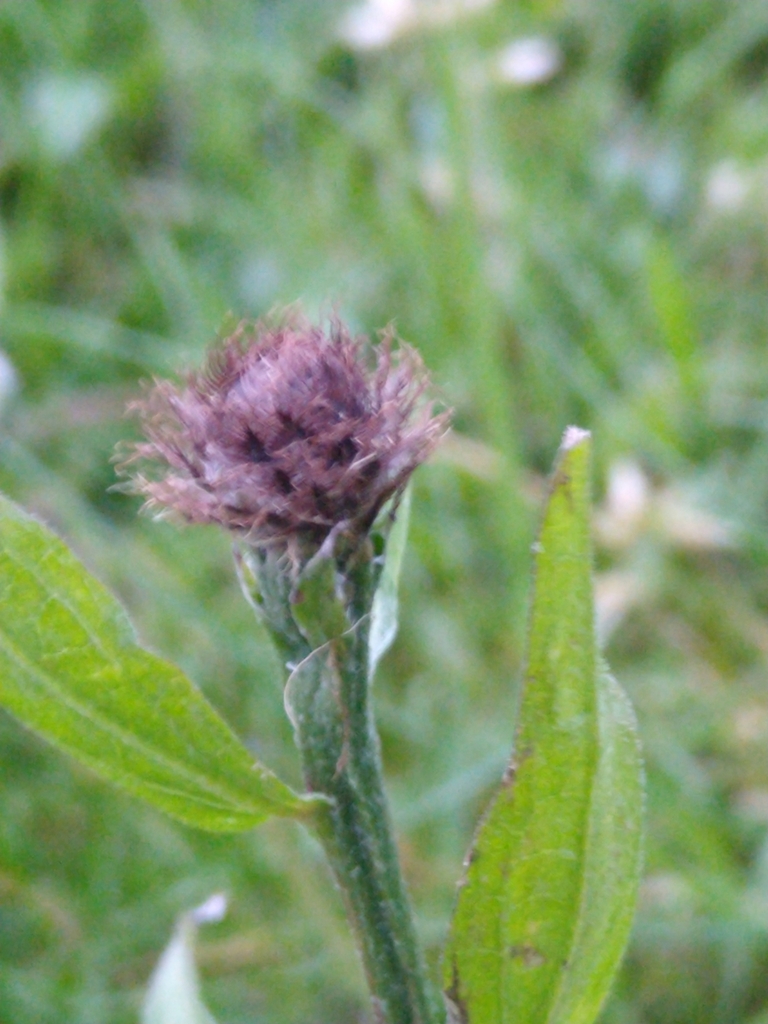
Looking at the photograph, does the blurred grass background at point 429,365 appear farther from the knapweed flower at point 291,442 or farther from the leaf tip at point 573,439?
the leaf tip at point 573,439

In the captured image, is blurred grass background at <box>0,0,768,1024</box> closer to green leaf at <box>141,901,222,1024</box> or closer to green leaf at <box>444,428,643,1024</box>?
green leaf at <box>141,901,222,1024</box>

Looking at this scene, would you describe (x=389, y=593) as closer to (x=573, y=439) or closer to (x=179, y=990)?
(x=573, y=439)

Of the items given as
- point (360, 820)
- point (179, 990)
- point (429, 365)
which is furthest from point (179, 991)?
point (429, 365)

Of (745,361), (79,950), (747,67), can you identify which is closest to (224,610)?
(79,950)

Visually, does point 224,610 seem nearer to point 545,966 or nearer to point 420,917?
point 420,917

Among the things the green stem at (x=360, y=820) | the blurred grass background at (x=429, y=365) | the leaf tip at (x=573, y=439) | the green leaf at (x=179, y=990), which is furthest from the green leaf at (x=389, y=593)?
the blurred grass background at (x=429, y=365)
